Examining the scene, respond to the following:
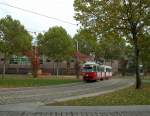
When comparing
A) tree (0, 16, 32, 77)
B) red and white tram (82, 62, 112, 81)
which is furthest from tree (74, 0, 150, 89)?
tree (0, 16, 32, 77)

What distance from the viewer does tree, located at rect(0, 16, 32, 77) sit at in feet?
233

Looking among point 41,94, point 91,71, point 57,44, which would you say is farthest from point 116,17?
point 57,44

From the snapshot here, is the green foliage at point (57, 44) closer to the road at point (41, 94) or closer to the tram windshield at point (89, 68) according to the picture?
the tram windshield at point (89, 68)

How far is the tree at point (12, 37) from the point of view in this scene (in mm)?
71062

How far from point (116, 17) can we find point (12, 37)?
36413 mm

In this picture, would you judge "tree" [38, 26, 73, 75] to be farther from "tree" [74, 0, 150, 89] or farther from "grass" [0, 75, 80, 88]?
"tree" [74, 0, 150, 89]

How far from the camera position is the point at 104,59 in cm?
11862

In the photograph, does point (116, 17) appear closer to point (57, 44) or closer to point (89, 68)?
point (89, 68)

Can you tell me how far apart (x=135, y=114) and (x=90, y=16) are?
24198mm

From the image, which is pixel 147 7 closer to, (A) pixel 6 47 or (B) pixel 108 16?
(B) pixel 108 16

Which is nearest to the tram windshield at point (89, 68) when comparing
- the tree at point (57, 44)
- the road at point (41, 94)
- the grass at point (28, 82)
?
the grass at point (28, 82)

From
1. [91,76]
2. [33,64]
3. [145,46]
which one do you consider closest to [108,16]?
[145,46]

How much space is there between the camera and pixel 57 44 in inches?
3467

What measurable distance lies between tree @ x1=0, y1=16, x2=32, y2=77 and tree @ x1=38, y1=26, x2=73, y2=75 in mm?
14093
